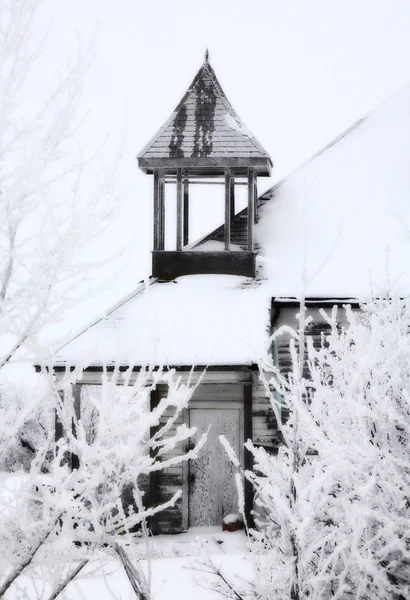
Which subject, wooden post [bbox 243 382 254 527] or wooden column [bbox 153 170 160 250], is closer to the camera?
wooden post [bbox 243 382 254 527]

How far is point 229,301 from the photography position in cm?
1036

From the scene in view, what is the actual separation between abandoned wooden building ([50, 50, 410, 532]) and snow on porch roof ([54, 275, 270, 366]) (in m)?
0.03

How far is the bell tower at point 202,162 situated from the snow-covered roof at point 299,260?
0.36 m

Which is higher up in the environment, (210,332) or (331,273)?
(331,273)

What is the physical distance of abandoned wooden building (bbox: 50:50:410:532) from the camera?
9.39 m

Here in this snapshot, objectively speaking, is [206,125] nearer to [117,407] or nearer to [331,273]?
[331,273]

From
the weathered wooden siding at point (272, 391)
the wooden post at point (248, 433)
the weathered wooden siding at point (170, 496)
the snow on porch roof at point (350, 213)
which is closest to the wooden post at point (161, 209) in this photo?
the snow on porch roof at point (350, 213)

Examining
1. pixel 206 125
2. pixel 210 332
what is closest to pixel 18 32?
pixel 210 332

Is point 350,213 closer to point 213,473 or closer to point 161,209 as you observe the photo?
point 161,209

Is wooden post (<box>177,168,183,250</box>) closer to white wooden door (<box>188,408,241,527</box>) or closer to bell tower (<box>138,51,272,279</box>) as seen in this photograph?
bell tower (<box>138,51,272,279</box>)

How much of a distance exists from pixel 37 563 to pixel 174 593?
3622 mm

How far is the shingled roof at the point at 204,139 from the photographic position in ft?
38.0

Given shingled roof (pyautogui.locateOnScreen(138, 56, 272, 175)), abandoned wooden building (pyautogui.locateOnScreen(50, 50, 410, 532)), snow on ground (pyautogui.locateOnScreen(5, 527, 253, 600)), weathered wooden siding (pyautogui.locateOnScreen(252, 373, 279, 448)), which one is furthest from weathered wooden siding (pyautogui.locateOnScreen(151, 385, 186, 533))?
shingled roof (pyautogui.locateOnScreen(138, 56, 272, 175))

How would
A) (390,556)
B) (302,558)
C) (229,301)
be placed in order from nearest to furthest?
1. (302,558)
2. (390,556)
3. (229,301)
